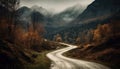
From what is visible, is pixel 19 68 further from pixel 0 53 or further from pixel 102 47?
pixel 102 47

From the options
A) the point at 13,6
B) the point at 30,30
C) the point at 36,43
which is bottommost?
the point at 36,43

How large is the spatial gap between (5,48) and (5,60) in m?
5.84

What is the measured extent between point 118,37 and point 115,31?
2540 millimetres

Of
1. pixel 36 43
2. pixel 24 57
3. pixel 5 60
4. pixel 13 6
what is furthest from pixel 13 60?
pixel 36 43

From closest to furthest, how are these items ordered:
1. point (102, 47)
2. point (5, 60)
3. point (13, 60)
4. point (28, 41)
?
point (5, 60)
point (13, 60)
point (102, 47)
point (28, 41)

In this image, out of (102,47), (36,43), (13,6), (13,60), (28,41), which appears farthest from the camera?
(36,43)

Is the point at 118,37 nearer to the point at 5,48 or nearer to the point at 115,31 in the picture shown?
the point at 115,31

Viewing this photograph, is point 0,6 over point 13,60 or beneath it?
over

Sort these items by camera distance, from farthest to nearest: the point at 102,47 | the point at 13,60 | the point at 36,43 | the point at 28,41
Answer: the point at 36,43, the point at 28,41, the point at 102,47, the point at 13,60

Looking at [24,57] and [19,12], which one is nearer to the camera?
[24,57]

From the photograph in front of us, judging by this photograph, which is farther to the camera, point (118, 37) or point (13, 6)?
point (118, 37)

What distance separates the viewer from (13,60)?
3759cm

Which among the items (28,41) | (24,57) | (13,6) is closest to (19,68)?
(24,57)

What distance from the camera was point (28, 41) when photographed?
107 m
